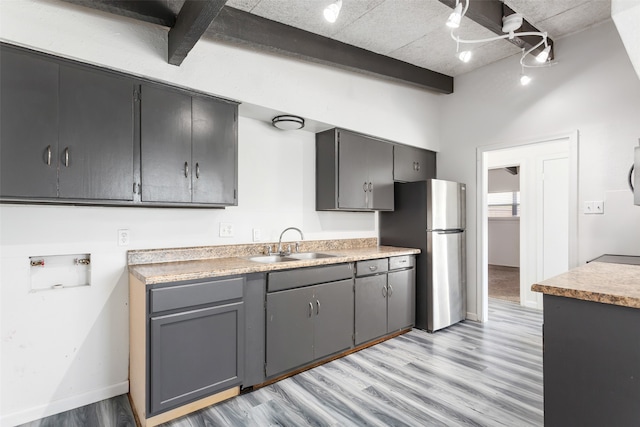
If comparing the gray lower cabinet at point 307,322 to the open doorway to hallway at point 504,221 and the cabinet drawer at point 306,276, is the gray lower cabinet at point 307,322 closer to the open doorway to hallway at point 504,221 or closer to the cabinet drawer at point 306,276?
the cabinet drawer at point 306,276

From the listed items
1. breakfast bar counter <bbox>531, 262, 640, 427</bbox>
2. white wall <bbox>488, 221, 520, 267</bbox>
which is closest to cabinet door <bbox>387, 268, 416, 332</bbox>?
breakfast bar counter <bbox>531, 262, 640, 427</bbox>

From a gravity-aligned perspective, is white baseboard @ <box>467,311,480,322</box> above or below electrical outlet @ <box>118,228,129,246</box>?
below

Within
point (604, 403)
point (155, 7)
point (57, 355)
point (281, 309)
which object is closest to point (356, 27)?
point (155, 7)

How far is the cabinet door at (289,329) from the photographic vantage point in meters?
2.40

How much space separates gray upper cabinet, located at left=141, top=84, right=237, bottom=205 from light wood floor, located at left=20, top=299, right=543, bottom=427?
55.0 inches

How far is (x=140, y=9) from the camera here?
2102mm

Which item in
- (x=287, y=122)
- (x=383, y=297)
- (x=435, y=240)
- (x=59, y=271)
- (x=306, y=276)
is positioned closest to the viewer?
(x=59, y=271)

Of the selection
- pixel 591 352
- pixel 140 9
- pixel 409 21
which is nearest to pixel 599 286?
pixel 591 352

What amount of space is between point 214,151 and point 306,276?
1.18 meters

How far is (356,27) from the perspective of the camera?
2891 mm

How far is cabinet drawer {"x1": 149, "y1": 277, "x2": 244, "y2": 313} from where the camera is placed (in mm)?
1896

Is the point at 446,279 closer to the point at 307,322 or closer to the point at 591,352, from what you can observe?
the point at 307,322

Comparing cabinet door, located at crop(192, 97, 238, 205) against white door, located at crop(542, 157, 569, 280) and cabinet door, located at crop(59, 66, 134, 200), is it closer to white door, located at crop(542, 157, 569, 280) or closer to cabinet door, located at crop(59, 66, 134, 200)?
cabinet door, located at crop(59, 66, 134, 200)

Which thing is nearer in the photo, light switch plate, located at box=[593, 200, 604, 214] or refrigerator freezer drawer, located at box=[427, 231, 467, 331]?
light switch plate, located at box=[593, 200, 604, 214]
